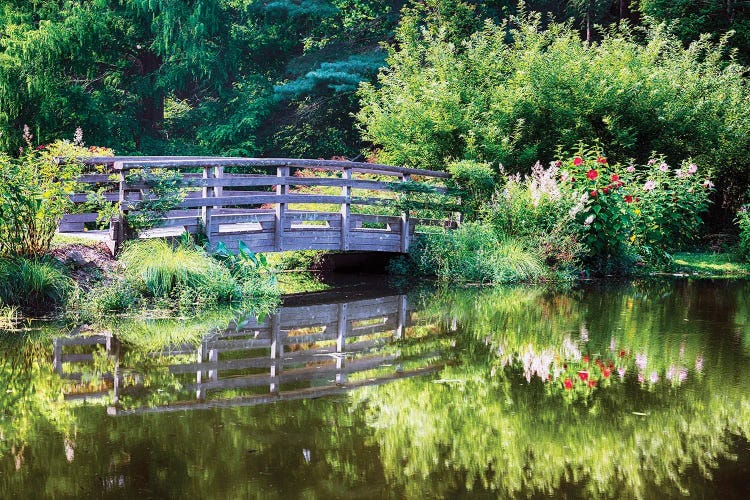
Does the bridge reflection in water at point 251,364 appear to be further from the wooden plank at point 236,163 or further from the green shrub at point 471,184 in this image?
the green shrub at point 471,184

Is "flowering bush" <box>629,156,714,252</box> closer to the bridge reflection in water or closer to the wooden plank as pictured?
the wooden plank

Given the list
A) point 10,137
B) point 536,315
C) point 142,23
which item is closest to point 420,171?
point 536,315

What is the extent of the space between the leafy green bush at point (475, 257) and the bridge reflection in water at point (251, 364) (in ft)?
13.8

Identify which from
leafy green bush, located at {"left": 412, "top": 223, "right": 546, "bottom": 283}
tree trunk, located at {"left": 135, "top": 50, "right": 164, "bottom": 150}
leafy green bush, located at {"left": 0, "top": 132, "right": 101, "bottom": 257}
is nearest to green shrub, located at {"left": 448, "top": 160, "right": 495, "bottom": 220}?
leafy green bush, located at {"left": 412, "top": 223, "right": 546, "bottom": 283}

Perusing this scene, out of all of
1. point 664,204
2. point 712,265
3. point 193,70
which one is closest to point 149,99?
point 193,70

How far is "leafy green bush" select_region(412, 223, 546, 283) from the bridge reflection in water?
4.21m

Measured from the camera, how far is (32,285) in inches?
438

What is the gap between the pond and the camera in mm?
5844

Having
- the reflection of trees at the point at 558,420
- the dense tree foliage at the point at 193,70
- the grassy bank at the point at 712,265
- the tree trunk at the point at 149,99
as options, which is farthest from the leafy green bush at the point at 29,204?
the tree trunk at the point at 149,99

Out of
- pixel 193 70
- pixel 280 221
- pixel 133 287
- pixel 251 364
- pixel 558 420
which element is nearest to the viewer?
pixel 558 420

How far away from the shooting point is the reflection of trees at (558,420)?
6.02m

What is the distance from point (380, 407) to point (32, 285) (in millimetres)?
5449

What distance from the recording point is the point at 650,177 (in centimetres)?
1925

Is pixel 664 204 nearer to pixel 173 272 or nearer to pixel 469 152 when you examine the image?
pixel 469 152
